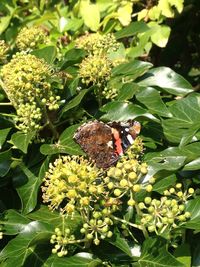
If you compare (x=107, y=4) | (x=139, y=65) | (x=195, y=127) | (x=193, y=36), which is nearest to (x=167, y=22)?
(x=107, y=4)

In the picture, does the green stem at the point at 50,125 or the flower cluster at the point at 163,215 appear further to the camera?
the green stem at the point at 50,125

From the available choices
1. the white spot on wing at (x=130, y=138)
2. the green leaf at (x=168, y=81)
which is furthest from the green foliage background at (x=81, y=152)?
the white spot on wing at (x=130, y=138)

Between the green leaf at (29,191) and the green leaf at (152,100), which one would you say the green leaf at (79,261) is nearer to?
the green leaf at (29,191)

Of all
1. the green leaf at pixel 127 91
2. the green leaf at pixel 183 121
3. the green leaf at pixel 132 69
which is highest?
the green leaf at pixel 127 91

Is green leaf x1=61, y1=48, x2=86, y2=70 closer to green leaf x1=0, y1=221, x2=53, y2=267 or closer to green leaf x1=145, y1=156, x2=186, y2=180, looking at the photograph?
green leaf x1=145, y1=156, x2=186, y2=180

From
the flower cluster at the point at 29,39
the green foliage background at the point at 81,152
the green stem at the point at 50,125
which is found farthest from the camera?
the flower cluster at the point at 29,39

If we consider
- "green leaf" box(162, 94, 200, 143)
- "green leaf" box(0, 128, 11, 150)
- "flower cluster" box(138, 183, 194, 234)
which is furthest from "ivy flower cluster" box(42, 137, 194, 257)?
"green leaf" box(0, 128, 11, 150)

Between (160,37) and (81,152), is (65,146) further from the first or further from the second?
(160,37)

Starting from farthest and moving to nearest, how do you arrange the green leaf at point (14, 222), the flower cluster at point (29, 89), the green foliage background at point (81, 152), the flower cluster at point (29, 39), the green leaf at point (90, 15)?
the green leaf at point (90, 15) → the flower cluster at point (29, 39) → the flower cluster at point (29, 89) → the green leaf at point (14, 222) → the green foliage background at point (81, 152)
